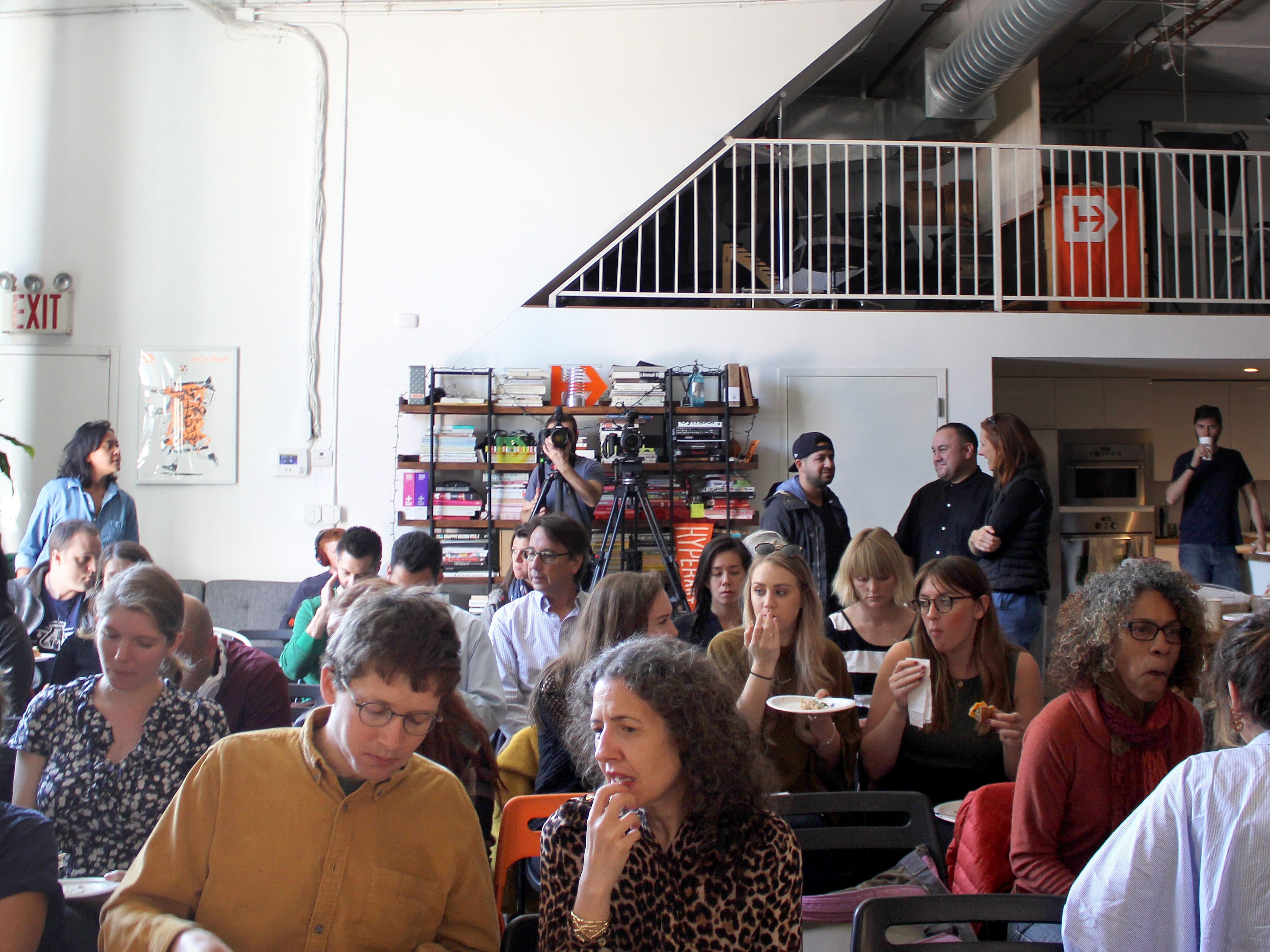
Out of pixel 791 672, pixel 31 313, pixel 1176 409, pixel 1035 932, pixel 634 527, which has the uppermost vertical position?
pixel 31 313

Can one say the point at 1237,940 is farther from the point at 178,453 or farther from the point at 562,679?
the point at 178,453

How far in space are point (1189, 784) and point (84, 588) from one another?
3268 millimetres

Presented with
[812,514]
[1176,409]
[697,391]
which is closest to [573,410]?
[697,391]

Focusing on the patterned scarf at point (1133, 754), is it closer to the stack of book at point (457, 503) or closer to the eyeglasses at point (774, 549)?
the eyeglasses at point (774, 549)

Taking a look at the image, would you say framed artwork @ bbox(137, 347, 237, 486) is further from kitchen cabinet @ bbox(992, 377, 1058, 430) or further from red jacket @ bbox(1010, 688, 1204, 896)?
kitchen cabinet @ bbox(992, 377, 1058, 430)

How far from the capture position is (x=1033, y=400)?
7.00 m

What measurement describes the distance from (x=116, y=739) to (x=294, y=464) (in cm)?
410

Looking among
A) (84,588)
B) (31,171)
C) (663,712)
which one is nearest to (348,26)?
(31,171)

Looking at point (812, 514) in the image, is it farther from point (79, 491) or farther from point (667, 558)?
point (79, 491)

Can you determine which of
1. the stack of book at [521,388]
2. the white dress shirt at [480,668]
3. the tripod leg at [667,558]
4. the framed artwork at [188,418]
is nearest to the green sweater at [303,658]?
the white dress shirt at [480,668]

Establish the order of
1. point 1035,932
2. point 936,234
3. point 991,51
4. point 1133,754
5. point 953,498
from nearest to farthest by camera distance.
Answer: point 1035,932 → point 1133,754 → point 953,498 → point 991,51 → point 936,234

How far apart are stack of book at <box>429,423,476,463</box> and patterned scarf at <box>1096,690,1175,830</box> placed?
4.14m

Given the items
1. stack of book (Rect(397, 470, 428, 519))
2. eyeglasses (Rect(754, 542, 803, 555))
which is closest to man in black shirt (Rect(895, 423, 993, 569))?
eyeglasses (Rect(754, 542, 803, 555))

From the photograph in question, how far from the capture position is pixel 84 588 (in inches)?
127
